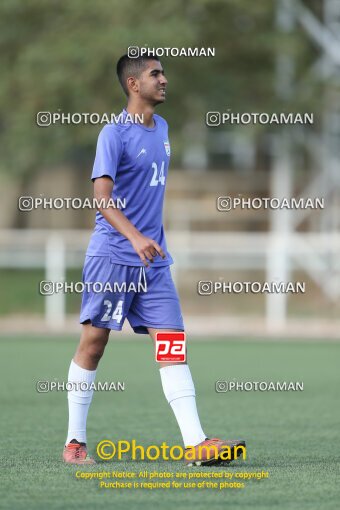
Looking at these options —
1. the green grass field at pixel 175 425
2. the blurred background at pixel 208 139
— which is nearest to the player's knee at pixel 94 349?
the green grass field at pixel 175 425

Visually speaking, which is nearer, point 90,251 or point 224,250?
point 90,251

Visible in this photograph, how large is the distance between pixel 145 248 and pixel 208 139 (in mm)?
19367

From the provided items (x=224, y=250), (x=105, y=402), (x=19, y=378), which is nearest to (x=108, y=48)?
(x=224, y=250)

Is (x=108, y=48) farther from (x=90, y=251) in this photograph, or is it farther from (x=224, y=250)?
(x=90, y=251)

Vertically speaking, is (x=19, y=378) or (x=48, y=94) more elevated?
(x=48, y=94)

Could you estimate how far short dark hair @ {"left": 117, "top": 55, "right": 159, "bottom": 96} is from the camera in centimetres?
695

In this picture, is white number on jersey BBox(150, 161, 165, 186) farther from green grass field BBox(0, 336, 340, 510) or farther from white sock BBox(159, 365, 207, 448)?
green grass field BBox(0, 336, 340, 510)

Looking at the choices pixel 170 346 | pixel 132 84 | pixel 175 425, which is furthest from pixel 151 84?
pixel 175 425

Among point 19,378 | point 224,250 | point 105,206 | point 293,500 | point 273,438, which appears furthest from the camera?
point 224,250

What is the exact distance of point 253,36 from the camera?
24.2m

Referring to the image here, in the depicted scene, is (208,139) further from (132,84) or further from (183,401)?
(183,401)

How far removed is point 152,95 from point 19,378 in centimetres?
600

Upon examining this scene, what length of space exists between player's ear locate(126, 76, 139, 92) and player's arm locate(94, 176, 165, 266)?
615 millimetres

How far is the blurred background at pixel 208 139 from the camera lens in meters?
21.3
